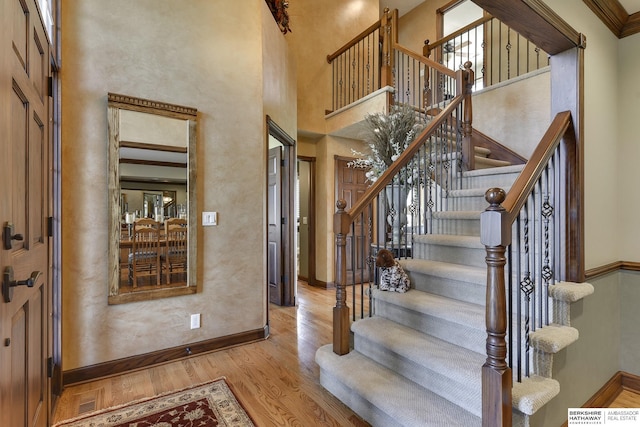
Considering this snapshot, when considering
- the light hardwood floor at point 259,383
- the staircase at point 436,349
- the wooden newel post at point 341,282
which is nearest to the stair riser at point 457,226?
the staircase at point 436,349

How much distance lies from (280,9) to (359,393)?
3987 millimetres

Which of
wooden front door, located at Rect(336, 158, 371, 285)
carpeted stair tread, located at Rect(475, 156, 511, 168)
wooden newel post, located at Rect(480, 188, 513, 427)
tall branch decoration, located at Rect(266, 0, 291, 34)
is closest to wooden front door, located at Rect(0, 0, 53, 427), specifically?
wooden newel post, located at Rect(480, 188, 513, 427)

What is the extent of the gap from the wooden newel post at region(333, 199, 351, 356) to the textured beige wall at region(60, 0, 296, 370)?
113 centimetres

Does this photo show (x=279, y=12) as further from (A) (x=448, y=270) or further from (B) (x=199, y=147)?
(A) (x=448, y=270)

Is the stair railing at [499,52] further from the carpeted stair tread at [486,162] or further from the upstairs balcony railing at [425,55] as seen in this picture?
the carpeted stair tread at [486,162]

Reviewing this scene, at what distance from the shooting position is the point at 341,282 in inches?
86.4

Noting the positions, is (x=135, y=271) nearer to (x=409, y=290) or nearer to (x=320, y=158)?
(x=409, y=290)

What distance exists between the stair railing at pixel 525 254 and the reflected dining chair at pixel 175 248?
233 cm

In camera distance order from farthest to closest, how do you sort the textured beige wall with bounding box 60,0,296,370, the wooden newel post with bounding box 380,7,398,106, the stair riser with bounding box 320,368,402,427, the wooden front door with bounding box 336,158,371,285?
the wooden front door with bounding box 336,158,371,285 < the wooden newel post with bounding box 380,7,398,106 < the textured beige wall with bounding box 60,0,296,370 < the stair riser with bounding box 320,368,402,427

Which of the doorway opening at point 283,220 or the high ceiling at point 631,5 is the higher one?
the high ceiling at point 631,5

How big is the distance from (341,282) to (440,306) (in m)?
0.66

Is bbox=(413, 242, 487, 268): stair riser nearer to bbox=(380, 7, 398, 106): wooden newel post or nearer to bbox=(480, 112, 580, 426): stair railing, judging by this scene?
bbox=(480, 112, 580, 426): stair railing

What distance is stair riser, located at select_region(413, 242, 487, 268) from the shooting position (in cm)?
241

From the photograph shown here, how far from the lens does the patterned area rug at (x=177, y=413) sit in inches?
74.4
